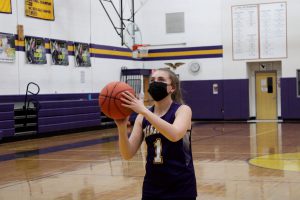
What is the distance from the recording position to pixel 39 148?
12469mm

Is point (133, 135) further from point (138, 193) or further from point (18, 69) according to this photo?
point (18, 69)

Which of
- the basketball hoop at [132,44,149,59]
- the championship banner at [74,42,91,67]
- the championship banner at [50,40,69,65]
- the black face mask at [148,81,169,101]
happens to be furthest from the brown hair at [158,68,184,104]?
the basketball hoop at [132,44,149,59]

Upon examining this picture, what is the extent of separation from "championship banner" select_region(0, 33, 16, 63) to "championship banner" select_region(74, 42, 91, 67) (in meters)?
3.24

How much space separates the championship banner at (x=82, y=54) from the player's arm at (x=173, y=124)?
15261mm

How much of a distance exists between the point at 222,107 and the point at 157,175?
1865 centimetres

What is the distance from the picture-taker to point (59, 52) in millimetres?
A: 17031

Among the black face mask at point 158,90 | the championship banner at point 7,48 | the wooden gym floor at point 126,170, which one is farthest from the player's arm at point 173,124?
the championship banner at point 7,48

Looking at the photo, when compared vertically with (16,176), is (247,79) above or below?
above

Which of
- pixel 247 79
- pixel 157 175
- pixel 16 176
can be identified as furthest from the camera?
pixel 247 79

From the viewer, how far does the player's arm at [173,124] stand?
109 inches

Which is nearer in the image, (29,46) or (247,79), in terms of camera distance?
(29,46)

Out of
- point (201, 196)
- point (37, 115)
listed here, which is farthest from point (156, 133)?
point (37, 115)

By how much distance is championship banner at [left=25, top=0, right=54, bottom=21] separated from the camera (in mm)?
15687

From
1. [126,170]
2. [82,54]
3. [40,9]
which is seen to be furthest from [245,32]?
[126,170]
